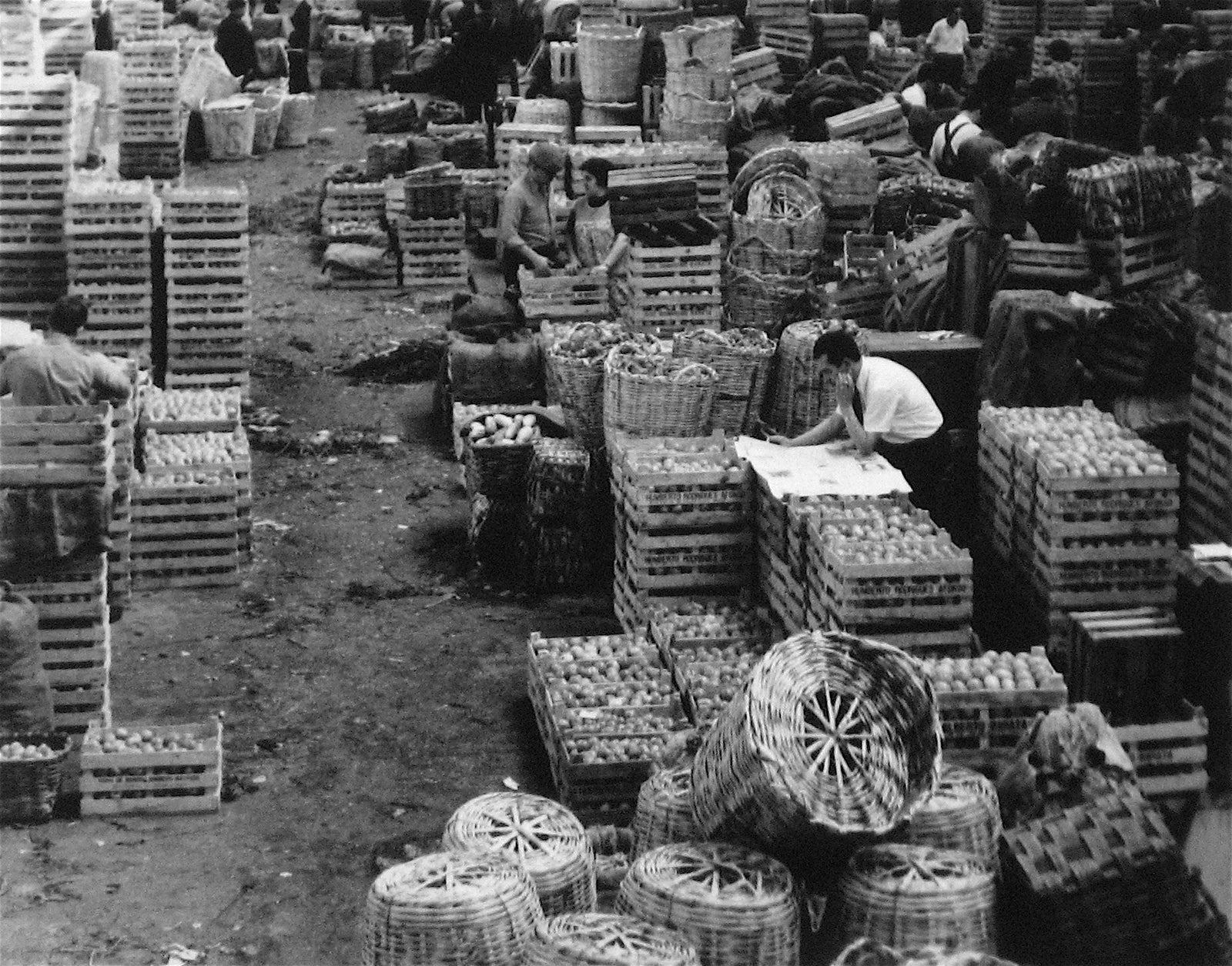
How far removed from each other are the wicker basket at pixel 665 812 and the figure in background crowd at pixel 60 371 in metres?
4.35

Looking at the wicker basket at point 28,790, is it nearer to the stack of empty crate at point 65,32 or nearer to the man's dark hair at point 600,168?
the man's dark hair at point 600,168

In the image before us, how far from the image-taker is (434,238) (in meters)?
19.5

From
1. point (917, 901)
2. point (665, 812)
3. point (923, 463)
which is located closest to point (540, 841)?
point (665, 812)

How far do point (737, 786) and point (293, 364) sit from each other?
1069cm

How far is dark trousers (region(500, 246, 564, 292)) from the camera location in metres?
15.3

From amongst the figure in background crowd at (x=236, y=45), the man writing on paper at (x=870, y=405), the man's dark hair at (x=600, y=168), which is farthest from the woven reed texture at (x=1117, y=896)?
the figure in background crowd at (x=236, y=45)

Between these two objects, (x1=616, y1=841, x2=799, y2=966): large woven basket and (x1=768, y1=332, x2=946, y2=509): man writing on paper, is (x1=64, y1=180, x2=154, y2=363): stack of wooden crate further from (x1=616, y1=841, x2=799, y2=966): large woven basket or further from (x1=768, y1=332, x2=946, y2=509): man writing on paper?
(x1=616, y1=841, x2=799, y2=966): large woven basket

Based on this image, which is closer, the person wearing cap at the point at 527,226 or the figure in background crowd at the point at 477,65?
the person wearing cap at the point at 527,226

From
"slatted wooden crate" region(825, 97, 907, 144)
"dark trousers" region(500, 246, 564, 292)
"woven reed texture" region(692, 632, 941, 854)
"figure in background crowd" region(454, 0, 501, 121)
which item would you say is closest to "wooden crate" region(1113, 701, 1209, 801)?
"woven reed texture" region(692, 632, 941, 854)

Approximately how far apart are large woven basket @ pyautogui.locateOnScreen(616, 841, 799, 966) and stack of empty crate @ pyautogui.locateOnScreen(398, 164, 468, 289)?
13.2 meters

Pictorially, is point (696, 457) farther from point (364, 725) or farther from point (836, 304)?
point (836, 304)

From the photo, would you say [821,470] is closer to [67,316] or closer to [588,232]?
[67,316]

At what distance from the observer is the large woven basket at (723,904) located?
632 centimetres

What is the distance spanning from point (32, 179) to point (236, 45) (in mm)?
13679
